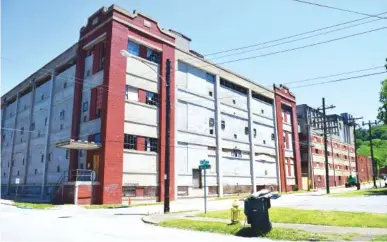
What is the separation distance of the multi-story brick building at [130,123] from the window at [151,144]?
0.10 m

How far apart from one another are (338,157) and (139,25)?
200 ft

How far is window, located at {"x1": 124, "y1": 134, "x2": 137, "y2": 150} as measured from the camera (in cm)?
2836

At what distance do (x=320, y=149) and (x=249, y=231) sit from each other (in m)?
60.6

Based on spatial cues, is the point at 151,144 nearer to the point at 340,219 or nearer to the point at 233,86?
the point at 233,86

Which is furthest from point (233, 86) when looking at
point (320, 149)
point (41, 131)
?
point (320, 149)

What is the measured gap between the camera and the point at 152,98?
104ft

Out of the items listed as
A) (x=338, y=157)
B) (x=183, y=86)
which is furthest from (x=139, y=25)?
(x=338, y=157)

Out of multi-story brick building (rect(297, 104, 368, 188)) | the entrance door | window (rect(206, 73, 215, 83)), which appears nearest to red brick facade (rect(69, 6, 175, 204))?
the entrance door

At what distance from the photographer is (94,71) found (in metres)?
30.7

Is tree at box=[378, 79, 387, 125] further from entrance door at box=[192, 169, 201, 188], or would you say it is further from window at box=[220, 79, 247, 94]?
entrance door at box=[192, 169, 201, 188]

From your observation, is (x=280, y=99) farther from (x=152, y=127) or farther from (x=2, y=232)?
(x=2, y=232)

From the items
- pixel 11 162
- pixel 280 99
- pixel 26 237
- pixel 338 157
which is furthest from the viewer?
pixel 338 157

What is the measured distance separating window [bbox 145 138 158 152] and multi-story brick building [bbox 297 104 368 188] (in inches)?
1299

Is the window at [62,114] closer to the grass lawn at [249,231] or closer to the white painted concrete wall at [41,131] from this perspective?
the white painted concrete wall at [41,131]
